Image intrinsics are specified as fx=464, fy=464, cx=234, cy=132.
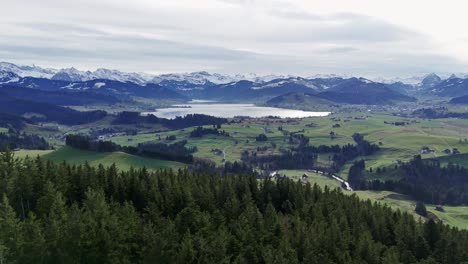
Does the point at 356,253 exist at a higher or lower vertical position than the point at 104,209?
lower

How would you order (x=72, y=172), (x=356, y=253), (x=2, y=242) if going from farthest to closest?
(x=72, y=172) → (x=356, y=253) → (x=2, y=242)

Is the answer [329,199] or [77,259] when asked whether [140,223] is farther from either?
[329,199]

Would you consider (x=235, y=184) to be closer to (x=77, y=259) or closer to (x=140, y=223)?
(x=140, y=223)

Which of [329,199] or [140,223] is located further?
[329,199]

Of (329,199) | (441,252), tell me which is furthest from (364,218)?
(441,252)

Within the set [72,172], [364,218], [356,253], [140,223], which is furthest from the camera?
[364,218]

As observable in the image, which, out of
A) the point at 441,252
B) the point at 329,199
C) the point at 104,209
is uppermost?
the point at 104,209

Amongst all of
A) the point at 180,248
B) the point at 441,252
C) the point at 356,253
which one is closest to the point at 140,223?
the point at 180,248
